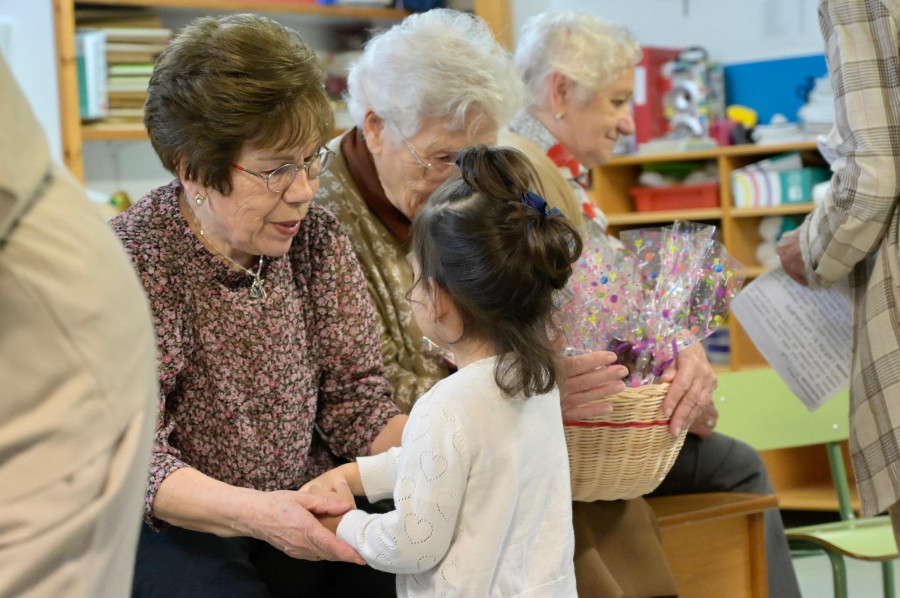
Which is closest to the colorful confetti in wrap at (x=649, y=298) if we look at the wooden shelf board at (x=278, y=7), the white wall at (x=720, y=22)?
the wooden shelf board at (x=278, y=7)

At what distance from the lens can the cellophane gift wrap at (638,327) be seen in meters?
1.63

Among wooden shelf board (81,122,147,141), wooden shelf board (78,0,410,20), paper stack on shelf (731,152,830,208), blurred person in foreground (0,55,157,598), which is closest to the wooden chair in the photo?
paper stack on shelf (731,152,830,208)

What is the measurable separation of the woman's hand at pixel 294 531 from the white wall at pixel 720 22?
4006mm

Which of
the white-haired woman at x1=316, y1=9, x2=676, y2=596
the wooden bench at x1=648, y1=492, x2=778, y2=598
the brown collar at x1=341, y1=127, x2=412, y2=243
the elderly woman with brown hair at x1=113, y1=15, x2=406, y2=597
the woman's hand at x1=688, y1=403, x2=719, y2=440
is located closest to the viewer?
the elderly woman with brown hair at x1=113, y1=15, x2=406, y2=597

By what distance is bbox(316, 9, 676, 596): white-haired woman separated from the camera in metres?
1.86

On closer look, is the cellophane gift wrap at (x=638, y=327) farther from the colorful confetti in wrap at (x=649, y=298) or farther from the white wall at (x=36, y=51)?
the white wall at (x=36, y=51)

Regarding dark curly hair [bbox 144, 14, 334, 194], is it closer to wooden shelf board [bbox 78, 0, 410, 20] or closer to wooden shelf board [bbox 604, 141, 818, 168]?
wooden shelf board [bbox 78, 0, 410, 20]

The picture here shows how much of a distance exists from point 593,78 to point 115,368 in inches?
86.8

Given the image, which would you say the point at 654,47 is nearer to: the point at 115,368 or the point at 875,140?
the point at 875,140

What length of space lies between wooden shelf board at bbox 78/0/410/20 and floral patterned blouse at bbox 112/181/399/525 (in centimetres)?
273

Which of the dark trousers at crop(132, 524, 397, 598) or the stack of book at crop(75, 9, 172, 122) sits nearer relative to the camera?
the dark trousers at crop(132, 524, 397, 598)

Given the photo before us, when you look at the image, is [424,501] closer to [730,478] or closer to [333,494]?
[333,494]

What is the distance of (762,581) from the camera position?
7.27 ft

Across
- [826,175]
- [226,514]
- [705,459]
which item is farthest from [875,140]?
[826,175]
